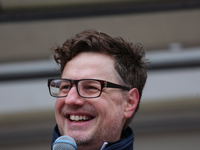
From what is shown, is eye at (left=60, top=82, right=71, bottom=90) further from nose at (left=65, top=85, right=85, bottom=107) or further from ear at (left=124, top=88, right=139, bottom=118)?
ear at (left=124, top=88, right=139, bottom=118)

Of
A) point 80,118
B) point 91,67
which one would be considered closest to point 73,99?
point 80,118

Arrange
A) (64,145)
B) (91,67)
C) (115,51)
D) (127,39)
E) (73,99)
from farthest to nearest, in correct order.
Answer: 1. (127,39)
2. (115,51)
3. (91,67)
4. (73,99)
5. (64,145)

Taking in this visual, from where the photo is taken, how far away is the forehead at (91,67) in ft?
4.57

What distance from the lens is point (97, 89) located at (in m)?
1.36

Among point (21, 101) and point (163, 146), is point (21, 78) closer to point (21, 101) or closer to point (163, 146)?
point (21, 101)

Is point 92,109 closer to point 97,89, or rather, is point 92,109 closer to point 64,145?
point 97,89

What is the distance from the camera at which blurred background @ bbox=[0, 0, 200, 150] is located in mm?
3418

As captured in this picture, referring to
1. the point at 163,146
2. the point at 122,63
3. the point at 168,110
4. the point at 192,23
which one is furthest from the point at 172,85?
the point at 122,63

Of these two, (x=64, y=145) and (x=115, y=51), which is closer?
(x=64, y=145)

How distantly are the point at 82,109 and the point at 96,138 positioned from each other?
0.62 feet

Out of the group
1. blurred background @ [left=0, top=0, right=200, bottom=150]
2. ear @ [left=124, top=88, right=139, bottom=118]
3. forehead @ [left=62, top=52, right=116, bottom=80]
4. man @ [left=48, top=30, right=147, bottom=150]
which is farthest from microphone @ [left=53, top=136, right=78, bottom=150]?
blurred background @ [left=0, top=0, right=200, bottom=150]

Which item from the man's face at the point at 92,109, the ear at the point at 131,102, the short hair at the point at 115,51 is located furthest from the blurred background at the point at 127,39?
the man's face at the point at 92,109

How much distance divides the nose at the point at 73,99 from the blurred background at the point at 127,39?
6.86ft

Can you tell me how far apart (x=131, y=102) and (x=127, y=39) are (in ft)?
7.26
